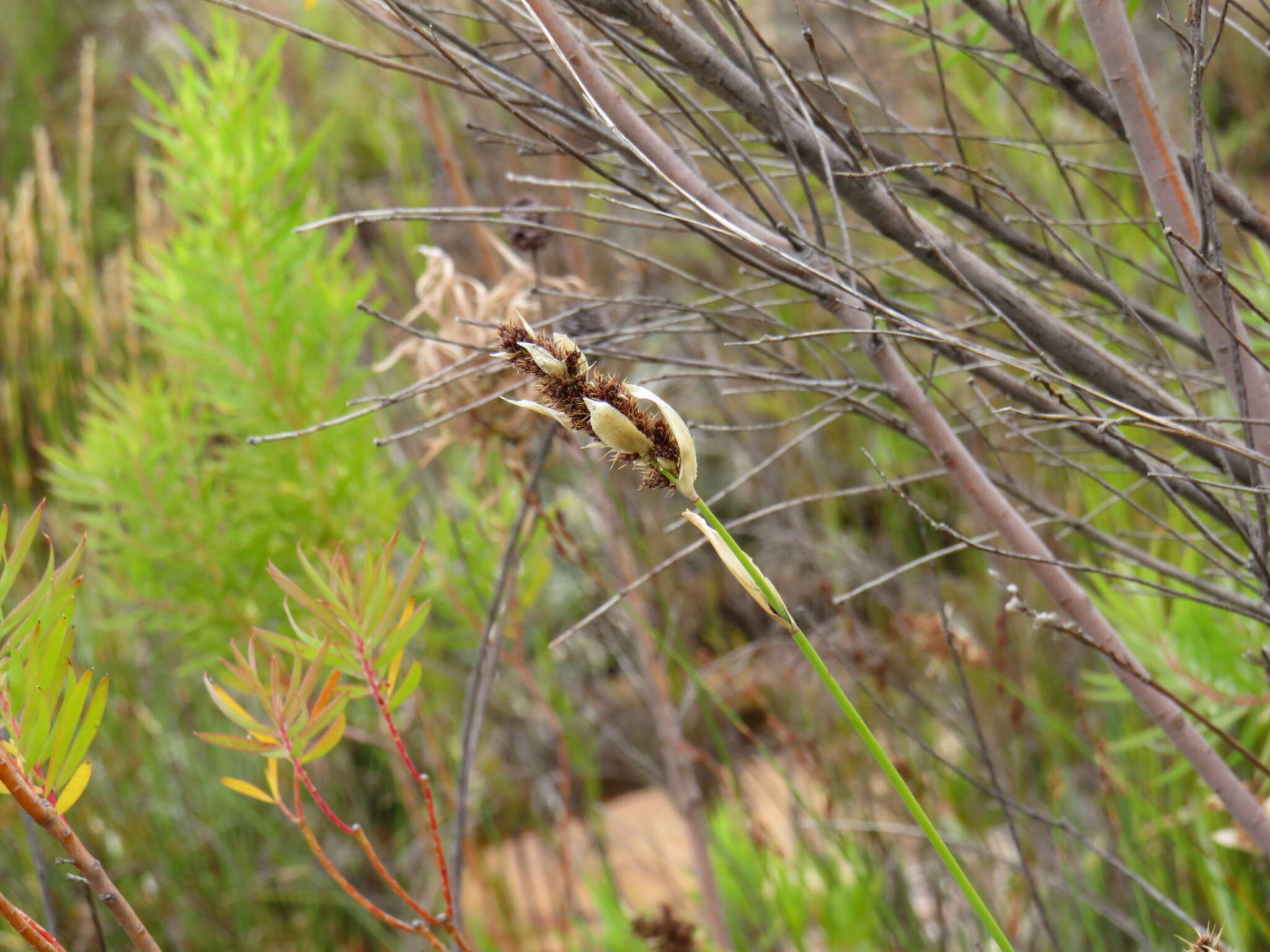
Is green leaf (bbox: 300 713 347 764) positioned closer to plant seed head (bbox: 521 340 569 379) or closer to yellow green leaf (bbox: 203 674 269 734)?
yellow green leaf (bbox: 203 674 269 734)

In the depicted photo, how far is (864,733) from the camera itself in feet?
0.93

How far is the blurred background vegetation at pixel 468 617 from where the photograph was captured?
0.81 metres

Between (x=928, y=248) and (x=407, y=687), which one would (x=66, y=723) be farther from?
(x=928, y=248)

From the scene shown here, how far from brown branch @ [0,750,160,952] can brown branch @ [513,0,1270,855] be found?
0.96 ft

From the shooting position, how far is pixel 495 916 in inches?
51.8

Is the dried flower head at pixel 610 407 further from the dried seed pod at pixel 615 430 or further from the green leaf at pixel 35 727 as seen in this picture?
the green leaf at pixel 35 727

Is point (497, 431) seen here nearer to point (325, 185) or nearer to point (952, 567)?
point (325, 185)

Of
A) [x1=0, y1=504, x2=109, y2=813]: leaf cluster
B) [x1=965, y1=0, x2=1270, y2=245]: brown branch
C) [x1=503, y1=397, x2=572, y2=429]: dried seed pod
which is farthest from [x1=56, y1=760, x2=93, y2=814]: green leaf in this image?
[x1=965, y1=0, x2=1270, y2=245]: brown branch

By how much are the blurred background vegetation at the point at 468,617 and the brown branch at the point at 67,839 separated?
323 millimetres

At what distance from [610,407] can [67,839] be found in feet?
0.62

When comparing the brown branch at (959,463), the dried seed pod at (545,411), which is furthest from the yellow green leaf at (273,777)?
the brown branch at (959,463)

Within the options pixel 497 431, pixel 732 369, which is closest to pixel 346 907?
pixel 497 431

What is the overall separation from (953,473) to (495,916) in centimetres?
110

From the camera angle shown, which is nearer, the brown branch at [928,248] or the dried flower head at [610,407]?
the dried flower head at [610,407]
